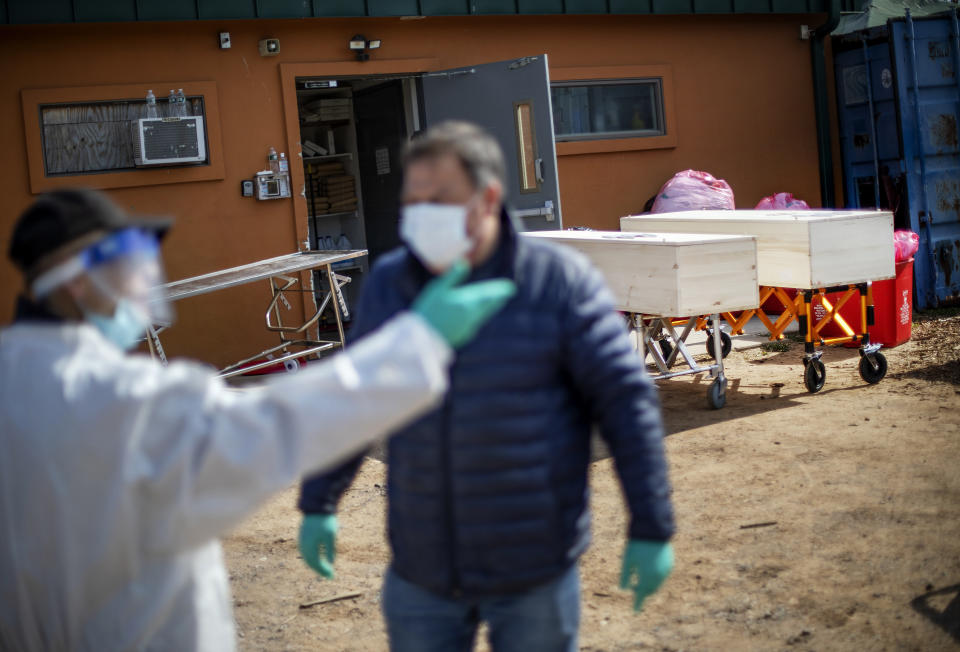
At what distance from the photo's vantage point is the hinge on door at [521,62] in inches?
350

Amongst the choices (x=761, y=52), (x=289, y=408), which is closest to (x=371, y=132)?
(x=761, y=52)

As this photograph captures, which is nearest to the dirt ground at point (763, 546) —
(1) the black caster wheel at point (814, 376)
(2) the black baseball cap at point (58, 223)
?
(1) the black caster wheel at point (814, 376)

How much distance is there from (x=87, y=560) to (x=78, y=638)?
7.9 inches

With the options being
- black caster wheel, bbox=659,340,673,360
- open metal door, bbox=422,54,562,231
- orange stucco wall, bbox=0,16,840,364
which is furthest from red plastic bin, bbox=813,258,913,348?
orange stucco wall, bbox=0,16,840,364

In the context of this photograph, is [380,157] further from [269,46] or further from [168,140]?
[168,140]

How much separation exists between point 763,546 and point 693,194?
21.0 ft

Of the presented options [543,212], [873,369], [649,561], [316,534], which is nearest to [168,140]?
[543,212]

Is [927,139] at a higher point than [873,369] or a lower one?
higher

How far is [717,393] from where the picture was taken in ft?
23.5

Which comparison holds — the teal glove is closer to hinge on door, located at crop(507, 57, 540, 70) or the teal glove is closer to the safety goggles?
the safety goggles

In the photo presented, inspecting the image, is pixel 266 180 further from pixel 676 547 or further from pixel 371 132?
pixel 676 547

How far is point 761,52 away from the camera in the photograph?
1186 cm

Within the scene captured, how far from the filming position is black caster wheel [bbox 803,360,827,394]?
741 cm

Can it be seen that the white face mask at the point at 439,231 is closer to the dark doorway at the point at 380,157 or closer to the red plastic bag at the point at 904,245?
the red plastic bag at the point at 904,245
